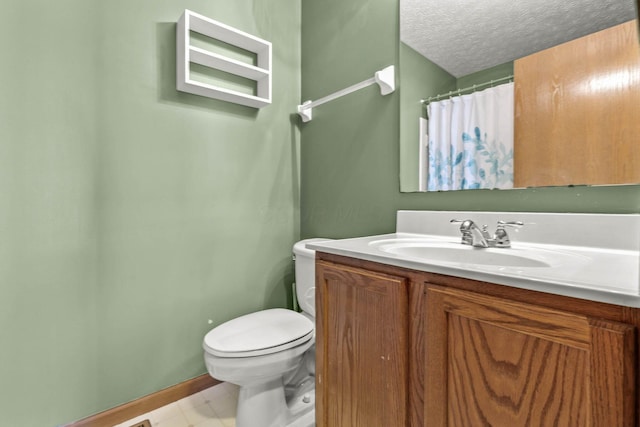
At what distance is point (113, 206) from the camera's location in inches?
51.0

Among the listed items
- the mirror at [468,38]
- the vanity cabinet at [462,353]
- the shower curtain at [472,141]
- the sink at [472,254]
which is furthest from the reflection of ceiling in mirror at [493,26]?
the vanity cabinet at [462,353]

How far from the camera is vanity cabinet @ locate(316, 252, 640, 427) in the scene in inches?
18.7

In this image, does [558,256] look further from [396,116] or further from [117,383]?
[117,383]

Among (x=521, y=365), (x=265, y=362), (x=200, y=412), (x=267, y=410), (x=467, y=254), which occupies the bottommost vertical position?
(x=200, y=412)

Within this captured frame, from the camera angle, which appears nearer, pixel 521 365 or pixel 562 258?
pixel 521 365

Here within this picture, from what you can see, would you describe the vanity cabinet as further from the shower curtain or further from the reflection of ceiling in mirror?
the reflection of ceiling in mirror

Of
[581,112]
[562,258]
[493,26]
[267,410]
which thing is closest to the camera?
[562,258]

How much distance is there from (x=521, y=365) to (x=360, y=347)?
409mm

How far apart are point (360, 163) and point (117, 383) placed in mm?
1534

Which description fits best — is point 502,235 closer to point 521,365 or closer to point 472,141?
point 472,141

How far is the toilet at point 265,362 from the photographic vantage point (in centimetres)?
113

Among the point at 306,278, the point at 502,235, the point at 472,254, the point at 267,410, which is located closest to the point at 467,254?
the point at 472,254

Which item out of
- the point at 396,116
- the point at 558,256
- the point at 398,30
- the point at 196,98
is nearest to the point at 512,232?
the point at 558,256

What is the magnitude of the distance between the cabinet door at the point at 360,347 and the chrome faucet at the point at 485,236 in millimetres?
402
